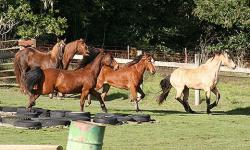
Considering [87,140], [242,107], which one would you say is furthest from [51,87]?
[87,140]

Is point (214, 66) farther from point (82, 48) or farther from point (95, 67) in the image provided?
point (95, 67)

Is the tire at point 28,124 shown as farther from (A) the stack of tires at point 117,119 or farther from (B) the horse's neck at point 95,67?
(B) the horse's neck at point 95,67

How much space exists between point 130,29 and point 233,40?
7.31 meters

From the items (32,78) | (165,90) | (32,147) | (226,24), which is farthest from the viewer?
(226,24)

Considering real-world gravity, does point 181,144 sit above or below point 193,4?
below

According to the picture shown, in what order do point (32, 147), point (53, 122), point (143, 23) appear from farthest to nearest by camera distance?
point (143, 23) < point (53, 122) < point (32, 147)

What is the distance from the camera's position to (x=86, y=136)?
23.5ft

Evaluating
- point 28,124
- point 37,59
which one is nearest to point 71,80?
point 28,124

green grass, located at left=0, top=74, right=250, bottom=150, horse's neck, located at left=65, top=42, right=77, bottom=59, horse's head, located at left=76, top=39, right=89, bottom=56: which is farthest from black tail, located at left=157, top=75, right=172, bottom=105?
horse's neck, located at left=65, top=42, right=77, bottom=59

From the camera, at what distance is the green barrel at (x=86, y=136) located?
713 centimetres

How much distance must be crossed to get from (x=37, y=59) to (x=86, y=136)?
55.3ft

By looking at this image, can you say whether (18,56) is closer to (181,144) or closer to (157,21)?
(181,144)

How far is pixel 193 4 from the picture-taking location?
47.2 m

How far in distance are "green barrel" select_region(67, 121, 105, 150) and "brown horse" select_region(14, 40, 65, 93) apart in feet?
51.3
